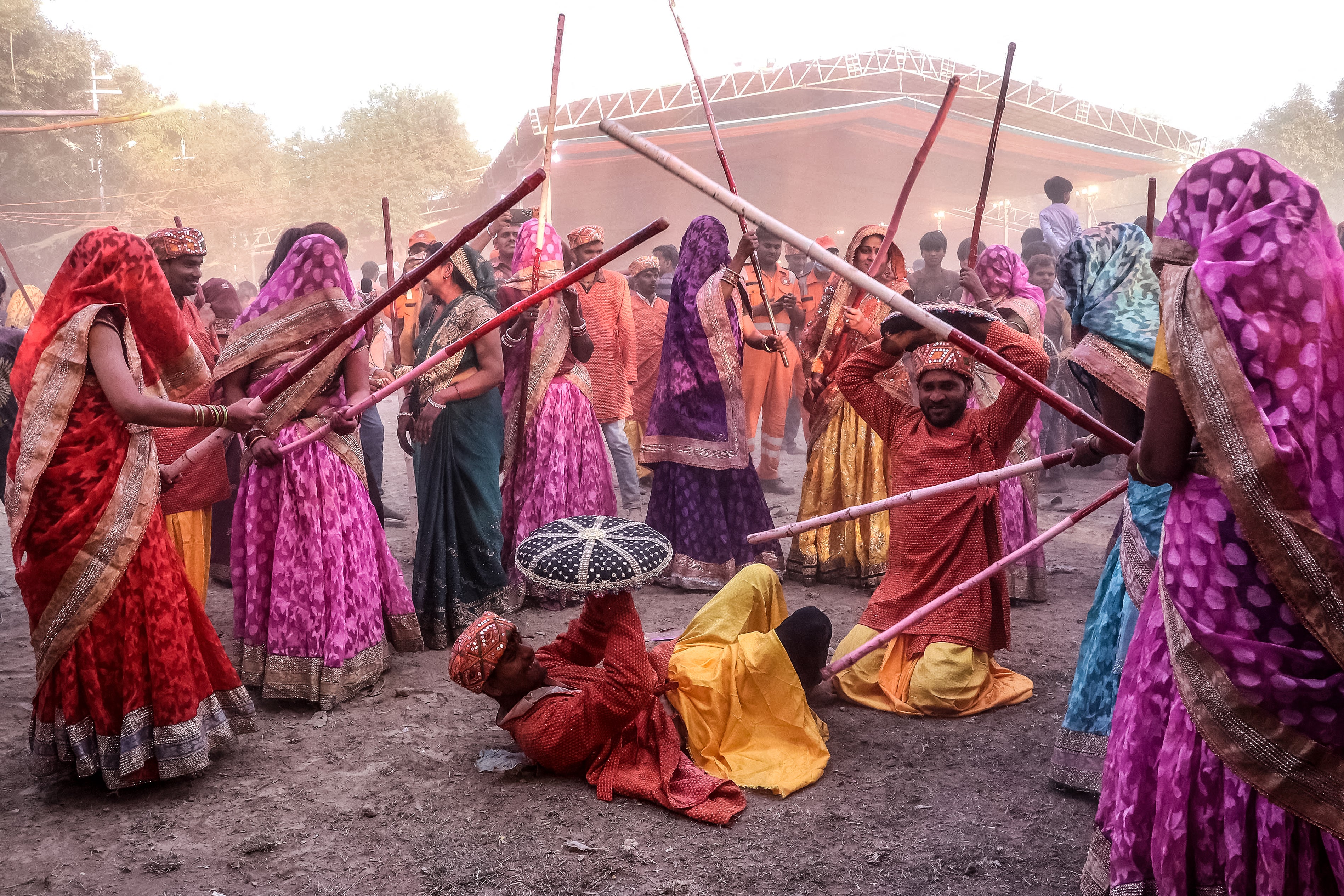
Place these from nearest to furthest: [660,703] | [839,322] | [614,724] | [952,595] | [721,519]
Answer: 1. [614,724]
2. [660,703]
3. [952,595]
4. [839,322]
5. [721,519]

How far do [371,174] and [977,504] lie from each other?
135 feet

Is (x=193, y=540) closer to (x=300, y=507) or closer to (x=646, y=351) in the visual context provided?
(x=300, y=507)

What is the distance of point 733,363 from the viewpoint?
653cm

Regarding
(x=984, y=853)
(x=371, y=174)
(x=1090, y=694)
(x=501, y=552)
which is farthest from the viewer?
(x=371, y=174)

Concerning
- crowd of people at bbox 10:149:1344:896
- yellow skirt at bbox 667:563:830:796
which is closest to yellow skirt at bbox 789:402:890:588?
crowd of people at bbox 10:149:1344:896

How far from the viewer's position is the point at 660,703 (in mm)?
3982

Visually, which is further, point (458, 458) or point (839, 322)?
point (839, 322)

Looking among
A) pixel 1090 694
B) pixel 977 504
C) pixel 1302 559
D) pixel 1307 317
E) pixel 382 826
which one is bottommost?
pixel 382 826

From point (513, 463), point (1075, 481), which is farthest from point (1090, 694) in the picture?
point (1075, 481)

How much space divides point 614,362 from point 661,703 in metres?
5.67

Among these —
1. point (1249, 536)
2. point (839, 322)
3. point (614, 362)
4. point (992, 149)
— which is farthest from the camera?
point (614, 362)

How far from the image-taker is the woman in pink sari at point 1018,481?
627 centimetres

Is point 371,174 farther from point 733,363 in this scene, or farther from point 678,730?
point 678,730

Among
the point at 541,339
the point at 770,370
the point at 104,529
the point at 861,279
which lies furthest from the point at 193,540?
the point at 770,370
